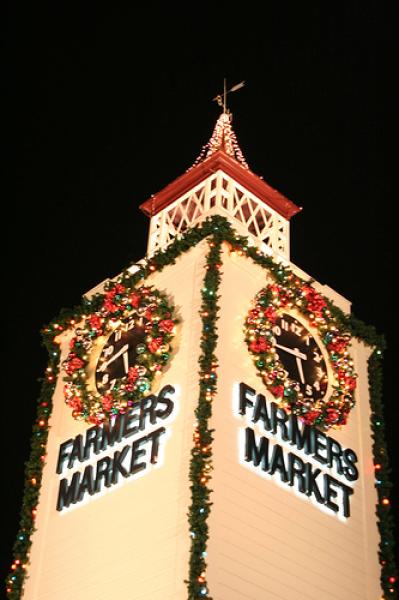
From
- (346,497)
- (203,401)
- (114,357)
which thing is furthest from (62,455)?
(346,497)

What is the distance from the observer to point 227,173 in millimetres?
20375

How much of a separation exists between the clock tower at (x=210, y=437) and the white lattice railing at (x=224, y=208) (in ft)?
0.48

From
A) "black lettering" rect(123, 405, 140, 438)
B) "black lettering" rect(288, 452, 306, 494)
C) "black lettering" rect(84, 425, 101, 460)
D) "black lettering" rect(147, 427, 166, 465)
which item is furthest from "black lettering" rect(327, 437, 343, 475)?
"black lettering" rect(84, 425, 101, 460)

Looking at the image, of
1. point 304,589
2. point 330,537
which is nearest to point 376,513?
point 330,537

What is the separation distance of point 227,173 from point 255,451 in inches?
237

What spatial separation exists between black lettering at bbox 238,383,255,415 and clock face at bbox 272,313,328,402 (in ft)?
3.42

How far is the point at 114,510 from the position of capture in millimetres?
16984

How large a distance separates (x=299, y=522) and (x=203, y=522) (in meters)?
2.41

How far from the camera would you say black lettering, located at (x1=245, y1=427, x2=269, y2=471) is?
655 inches

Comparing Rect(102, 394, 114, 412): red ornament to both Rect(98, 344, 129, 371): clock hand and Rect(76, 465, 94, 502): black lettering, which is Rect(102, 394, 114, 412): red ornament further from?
Rect(76, 465, 94, 502): black lettering

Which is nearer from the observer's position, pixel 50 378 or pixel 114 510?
pixel 114 510

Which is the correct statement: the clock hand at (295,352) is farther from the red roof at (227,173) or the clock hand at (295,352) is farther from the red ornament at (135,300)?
the red roof at (227,173)

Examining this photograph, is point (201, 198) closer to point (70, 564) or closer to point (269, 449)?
point (269, 449)

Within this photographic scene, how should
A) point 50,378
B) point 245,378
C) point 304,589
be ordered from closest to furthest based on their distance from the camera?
point 304,589
point 245,378
point 50,378
